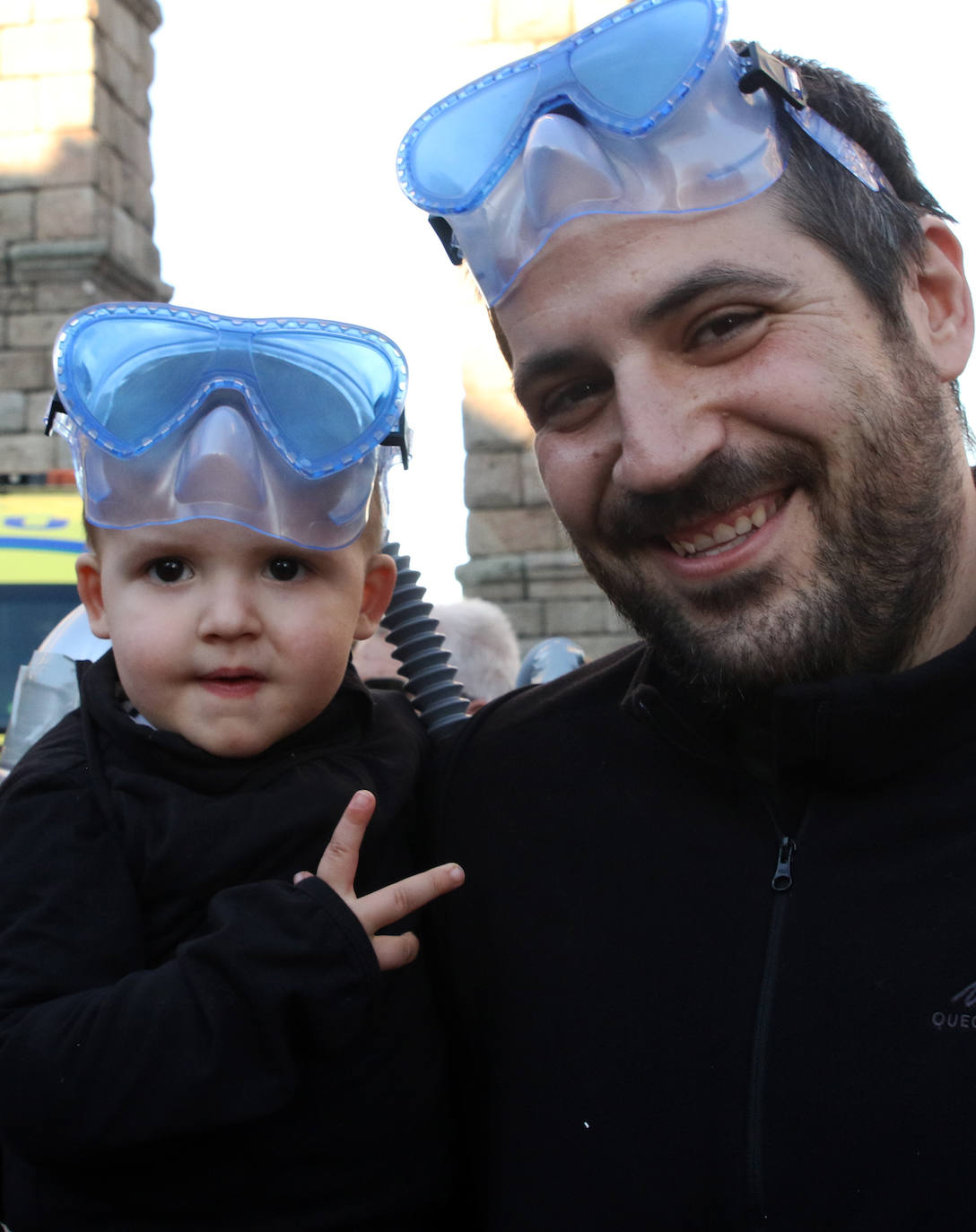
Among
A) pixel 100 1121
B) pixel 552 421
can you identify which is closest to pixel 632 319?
pixel 552 421

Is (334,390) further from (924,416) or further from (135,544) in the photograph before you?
(924,416)

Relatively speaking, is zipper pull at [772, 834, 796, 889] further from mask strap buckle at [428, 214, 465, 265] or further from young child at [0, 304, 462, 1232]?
mask strap buckle at [428, 214, 465, 265]

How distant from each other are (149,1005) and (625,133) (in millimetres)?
1266

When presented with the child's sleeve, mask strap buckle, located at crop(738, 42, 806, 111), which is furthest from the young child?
mask strap buckle, located at crop(738, 42, 806, 111)

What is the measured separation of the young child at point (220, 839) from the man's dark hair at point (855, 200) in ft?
2.13

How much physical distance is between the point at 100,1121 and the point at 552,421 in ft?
3.49

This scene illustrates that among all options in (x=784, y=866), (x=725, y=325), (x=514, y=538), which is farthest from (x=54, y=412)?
(x=514, y=538)

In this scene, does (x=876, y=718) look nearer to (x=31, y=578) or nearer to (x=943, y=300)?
(x=943, y=300)

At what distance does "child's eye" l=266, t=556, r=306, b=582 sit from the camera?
1667 mm

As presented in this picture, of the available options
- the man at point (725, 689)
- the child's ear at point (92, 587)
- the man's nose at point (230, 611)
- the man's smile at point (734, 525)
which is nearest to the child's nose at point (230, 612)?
the man's nose at point (230, 611)

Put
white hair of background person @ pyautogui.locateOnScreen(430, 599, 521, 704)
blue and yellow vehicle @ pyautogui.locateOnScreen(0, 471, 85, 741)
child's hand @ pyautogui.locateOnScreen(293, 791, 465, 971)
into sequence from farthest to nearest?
blue and yellow vehicle @ pyautogui.locateOnScreen(0, 471, 85, 741), white hair of background person @ pyautogui.locateOnScreen(430, 599, 521, 704), child's hand @ pyautogui.locateOnScreen(293, 791, 465, 971)

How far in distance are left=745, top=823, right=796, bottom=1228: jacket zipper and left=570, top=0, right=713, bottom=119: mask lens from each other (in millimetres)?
994

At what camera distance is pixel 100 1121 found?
1333 mm

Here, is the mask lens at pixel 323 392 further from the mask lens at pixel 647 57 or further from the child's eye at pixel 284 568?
the mask lens at pixel 647 57
